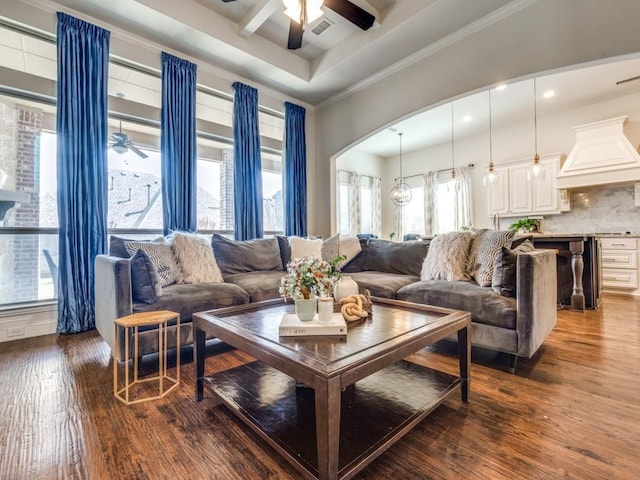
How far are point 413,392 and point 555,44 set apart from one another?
329 cm

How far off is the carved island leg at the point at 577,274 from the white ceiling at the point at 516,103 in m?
2.25

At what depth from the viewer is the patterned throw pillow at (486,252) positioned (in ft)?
8.16

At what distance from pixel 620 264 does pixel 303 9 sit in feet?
19.7

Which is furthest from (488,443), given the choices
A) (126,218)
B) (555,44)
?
(126,218)

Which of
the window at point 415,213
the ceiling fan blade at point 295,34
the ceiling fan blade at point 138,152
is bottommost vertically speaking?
the window at point 415,213

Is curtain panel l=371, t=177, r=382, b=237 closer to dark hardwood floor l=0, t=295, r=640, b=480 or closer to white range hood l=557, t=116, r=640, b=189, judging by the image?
white range hood l=557, t=116, r=640, b=189

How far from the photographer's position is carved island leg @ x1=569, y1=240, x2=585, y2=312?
3597 mm

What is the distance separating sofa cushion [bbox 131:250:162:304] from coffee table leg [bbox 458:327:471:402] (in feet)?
6.82

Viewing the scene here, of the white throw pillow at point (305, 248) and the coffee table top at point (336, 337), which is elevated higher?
the white throw pillow at point (305, 248)

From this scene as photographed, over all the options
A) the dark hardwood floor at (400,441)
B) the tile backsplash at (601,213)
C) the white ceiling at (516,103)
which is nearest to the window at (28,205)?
the dark hardwood floor at (400,441)

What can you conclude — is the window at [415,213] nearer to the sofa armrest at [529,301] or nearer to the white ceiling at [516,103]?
the white ceiling at [516,103]

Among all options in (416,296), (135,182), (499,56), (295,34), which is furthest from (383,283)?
(135,182)

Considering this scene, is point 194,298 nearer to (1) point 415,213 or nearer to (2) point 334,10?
(2) point 334,10

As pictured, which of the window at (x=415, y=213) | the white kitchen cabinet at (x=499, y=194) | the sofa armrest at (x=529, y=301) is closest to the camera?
the sofa armrest at (x=529, y=301)
